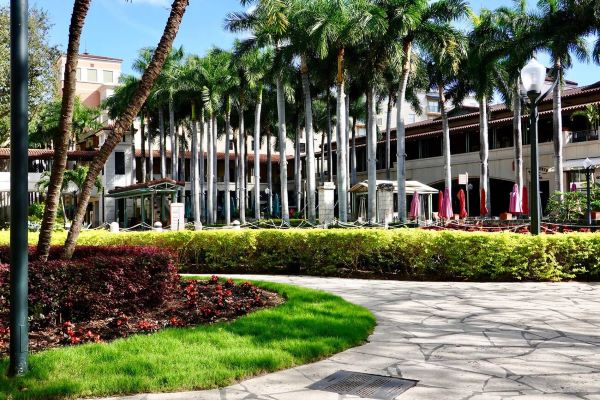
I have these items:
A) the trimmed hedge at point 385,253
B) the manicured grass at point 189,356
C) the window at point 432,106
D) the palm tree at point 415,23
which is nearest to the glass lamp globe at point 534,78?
the trimmed hedge at point 385,253

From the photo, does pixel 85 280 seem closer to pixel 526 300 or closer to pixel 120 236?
pixel 526 300

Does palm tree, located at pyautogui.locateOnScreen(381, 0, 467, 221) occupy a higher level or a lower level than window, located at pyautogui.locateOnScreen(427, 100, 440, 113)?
lower

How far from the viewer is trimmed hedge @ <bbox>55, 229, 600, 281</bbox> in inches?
476

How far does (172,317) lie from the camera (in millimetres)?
7559

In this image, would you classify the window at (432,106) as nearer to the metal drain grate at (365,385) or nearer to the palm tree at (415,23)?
the palm tree at (415,23)

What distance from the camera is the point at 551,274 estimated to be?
12.1 m

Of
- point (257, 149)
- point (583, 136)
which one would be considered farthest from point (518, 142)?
point (257, 149)

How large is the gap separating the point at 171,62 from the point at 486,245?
4020cm

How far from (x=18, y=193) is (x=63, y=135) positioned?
8.11 ft

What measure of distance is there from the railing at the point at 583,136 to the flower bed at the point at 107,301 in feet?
107

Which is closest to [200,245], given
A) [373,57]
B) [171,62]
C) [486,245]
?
[486,245]

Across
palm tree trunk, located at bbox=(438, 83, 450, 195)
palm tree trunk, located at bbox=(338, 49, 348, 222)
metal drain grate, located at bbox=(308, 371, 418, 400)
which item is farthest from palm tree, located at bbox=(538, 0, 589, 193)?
metal drain grate, located at bbox=(308, 371, 418, 400)

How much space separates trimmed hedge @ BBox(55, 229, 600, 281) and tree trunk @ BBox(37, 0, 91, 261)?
746 cm

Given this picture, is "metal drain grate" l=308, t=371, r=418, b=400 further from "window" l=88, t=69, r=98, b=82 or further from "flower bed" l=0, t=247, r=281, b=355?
"window" l=88, t=69, r=98, b=82
